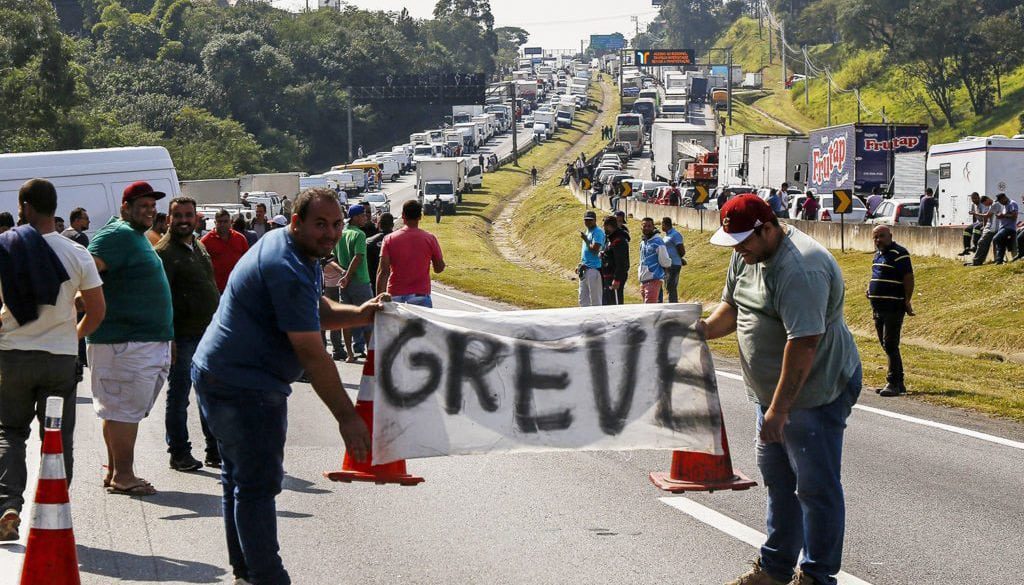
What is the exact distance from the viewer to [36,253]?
8289mm

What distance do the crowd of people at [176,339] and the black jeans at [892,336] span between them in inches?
299

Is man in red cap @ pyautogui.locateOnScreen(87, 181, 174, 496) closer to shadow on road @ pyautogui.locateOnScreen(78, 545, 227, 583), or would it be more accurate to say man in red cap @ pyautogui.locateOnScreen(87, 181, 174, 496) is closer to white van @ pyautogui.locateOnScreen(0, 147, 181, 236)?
shadow on road @ pyautogui.locateOnScreen(78, 545, 227, 583)

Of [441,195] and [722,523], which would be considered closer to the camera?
[722,523]

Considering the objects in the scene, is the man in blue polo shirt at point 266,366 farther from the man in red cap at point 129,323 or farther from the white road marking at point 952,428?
the white road marking at point 952,428

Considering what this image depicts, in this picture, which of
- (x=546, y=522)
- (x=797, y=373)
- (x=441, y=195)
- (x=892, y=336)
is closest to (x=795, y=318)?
(x=797, y=373)

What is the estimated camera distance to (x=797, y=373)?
A: 6.57m

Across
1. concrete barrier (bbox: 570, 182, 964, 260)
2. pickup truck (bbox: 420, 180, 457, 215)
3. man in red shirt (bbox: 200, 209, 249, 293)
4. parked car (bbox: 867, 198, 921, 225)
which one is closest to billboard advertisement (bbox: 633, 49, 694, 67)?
pickup truck (bbox: 420, 180, 457, 215)

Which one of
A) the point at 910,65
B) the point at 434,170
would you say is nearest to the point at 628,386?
the point at 434,170

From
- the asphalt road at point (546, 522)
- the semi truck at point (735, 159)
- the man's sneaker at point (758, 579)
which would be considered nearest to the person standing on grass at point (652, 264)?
the asphalt road at point (546, 522)

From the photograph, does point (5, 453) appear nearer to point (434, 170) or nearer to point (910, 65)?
point (434, 170)

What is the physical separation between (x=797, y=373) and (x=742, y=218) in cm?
74

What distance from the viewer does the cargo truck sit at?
57.4 m

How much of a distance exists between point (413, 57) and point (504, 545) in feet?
555

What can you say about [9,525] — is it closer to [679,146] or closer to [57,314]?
[57,314]
